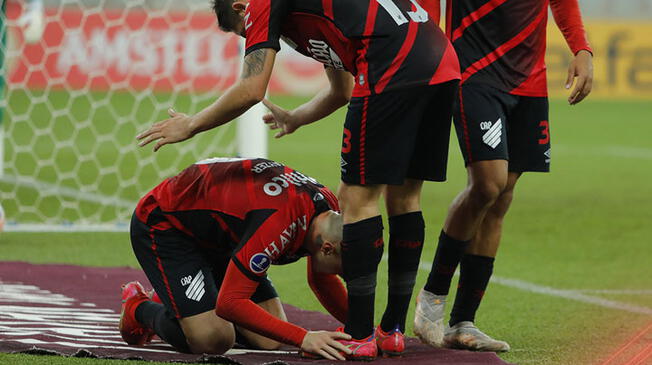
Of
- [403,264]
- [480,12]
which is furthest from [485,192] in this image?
[480,12]

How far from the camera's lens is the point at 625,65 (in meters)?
20.1

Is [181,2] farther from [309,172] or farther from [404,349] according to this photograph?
[404,349]

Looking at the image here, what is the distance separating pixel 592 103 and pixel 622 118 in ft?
8.68

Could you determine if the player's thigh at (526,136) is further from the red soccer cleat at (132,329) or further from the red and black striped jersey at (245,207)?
the red soccer cleat at (132,329)

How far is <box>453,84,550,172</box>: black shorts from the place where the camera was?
4039mm

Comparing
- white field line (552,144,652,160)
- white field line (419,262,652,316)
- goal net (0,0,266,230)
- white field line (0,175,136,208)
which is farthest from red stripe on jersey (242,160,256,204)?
white field line (552,144,652,160)

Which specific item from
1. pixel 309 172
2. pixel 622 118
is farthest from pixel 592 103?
pixel 309 172

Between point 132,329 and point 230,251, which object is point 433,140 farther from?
point 132,329

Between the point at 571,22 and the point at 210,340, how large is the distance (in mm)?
1871

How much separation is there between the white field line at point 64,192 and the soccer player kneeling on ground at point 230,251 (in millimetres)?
4313

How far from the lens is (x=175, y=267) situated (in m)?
3.91

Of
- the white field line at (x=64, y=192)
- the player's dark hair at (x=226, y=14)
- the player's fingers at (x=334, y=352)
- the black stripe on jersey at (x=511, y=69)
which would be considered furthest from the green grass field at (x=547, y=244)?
the player's dark hair at (x=226, y=14)

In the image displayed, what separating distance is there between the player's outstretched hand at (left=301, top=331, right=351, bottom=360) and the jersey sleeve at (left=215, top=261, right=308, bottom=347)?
0.24 feet

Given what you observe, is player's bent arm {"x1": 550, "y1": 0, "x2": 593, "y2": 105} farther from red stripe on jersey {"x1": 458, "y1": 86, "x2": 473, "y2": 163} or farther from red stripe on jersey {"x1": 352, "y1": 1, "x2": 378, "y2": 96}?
red stripe on jersey {"x1": 352, "y1": 1, "x2": 378, "y2": 96}
